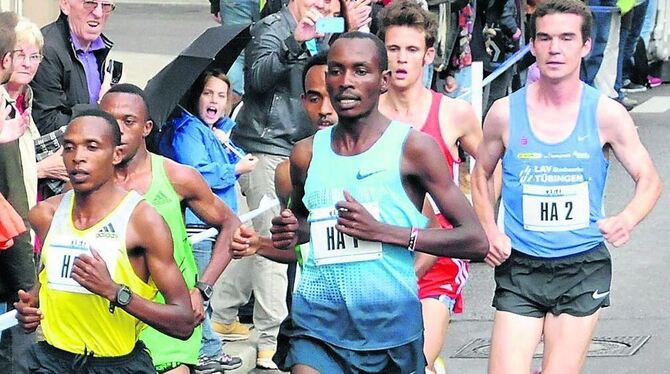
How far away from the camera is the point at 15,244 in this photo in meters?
6.82

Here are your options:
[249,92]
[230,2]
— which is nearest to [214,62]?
[249,92]

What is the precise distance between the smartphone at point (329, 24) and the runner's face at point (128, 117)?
215 centimetres

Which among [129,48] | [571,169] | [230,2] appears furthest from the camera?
[129,48]

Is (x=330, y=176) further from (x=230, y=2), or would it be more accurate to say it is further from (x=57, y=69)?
(x=230, y=2)

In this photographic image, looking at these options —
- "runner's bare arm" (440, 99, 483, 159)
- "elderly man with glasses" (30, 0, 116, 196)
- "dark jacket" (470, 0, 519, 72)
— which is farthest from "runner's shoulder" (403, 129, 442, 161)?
"dark jacket" (470, 0, 519, 72)

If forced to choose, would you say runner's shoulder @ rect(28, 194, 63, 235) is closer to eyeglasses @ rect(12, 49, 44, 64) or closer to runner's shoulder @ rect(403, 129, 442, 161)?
runner's shoulder @ rect(403, 129, 442, 161)

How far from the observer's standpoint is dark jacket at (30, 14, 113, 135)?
753 cm

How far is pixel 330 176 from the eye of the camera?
564cm

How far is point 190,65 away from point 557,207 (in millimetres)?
2017

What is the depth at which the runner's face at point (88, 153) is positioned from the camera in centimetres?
547

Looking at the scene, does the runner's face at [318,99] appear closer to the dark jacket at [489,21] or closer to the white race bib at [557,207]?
the white race bib at [557,207]

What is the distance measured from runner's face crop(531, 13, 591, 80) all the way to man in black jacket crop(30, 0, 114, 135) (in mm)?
2295

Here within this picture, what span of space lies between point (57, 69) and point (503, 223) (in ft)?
7.72

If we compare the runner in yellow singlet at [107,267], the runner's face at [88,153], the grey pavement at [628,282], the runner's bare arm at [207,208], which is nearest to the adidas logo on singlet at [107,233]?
the runner in yellow singlet at [107,267]
